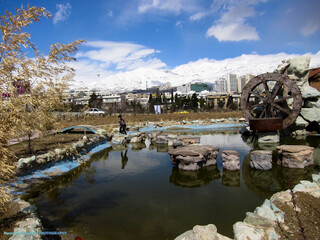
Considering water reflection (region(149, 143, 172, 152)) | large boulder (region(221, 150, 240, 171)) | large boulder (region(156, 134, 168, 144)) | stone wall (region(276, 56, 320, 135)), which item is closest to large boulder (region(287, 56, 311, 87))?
stone wall (region(276, 56, 320, 135))

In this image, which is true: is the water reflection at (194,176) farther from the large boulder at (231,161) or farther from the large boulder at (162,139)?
the large boulder at (162,139)

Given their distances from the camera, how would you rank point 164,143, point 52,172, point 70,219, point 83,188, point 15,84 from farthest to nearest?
1. point 164,143
2. point 52,172
3. point 83,188
4. point 70,219
5. point 15,84

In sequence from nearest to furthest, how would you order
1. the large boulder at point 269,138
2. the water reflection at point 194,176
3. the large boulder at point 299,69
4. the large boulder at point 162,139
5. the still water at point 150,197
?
1. the still water at point 150,197
2. the water reflection at point 194,176
3. the large boulder at point 269,138
4. the large boulder at point 162,139
5. the large boulder at point 299,69

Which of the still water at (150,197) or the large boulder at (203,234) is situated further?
the still water at (150,197)

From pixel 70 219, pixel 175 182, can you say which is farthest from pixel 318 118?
pixel 70 219

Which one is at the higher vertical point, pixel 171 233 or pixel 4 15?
pixel 4 15

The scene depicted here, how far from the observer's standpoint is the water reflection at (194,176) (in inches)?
242

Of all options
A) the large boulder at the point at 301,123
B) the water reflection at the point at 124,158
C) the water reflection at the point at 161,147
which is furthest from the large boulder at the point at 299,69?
the water reflection at the point at 124,158

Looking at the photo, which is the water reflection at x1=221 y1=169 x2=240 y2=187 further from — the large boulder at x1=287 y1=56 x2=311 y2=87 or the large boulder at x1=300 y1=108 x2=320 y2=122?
the large boulder at x1=287 y1=56 x2=311 y2=87

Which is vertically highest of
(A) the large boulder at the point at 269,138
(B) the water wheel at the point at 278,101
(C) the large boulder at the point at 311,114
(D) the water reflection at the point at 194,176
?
(B) the water wheel at the point at 278,101

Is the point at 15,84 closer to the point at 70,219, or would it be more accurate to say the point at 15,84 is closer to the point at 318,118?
the point at 70,219

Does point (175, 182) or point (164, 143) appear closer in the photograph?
point (175, 182)

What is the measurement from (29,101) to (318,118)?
14.5m

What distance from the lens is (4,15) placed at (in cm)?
298
